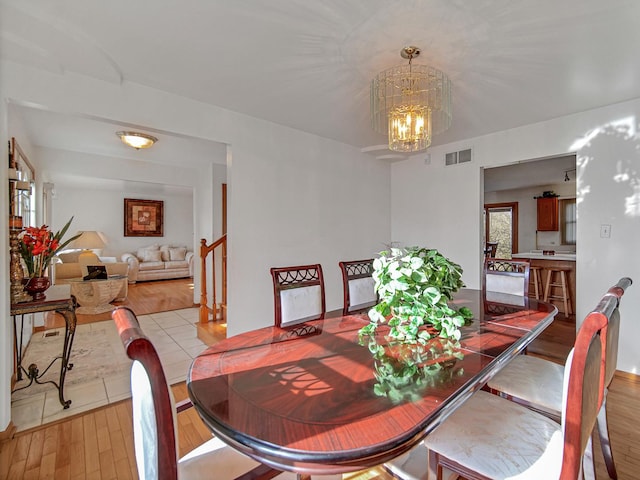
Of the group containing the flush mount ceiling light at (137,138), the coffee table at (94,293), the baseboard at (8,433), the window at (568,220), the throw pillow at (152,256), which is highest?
the flush mount ceiling light at (137,138)

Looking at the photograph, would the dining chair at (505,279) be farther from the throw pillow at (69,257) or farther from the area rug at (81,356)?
the throw pillow at (69,257)

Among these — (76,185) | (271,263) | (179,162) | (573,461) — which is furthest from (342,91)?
(76,185)

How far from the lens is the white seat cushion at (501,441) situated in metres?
1.05

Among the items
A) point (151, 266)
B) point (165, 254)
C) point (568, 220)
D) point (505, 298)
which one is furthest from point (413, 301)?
point (165, 254)

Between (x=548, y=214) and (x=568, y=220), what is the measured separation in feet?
1.52

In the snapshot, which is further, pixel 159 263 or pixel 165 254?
pixel 165 254

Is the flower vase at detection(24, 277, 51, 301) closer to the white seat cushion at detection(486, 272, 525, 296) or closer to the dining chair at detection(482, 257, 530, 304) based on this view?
the dining chair at detection(482, 257, 530, 304)

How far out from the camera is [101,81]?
2.28 m

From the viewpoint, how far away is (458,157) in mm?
3930

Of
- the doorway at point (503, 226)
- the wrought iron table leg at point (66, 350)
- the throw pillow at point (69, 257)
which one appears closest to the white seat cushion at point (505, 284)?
the wrought iron table leg at point (66, 350)

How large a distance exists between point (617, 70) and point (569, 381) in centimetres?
254

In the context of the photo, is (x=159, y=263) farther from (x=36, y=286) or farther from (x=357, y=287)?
(x=357, y=287)

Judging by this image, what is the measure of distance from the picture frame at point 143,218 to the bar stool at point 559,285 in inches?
368

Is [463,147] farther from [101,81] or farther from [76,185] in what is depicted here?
[76,185]
